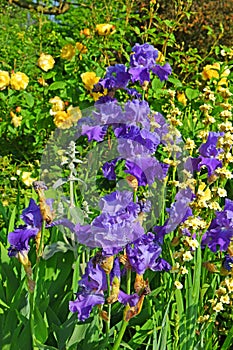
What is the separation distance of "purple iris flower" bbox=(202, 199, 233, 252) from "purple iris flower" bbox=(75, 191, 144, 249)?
1.26 feet

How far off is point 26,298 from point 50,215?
0.47m

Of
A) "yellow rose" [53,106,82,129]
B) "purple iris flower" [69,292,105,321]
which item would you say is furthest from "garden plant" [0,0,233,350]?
"yellow rose" [53,106,82,129]

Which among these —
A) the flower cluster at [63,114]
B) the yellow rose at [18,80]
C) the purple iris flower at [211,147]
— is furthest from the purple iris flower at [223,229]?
the yellow rose at [18,80]

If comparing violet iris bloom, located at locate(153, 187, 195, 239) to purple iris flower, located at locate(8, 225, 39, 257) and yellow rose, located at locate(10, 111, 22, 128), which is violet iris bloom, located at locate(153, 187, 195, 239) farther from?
yellow rose, located at locate(10, 111, 22, 128)

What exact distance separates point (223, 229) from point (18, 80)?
2.31 meters

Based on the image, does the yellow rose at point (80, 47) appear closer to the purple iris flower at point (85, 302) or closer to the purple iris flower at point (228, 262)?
the purple iris flower at point (228, 262)

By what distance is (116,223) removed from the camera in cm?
134

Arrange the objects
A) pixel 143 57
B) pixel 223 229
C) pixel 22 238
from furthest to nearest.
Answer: pixel 143 57 < pixel 223 229 < pixel 22 238

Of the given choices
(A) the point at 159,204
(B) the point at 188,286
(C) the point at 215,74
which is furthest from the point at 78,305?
(C) the point at 215,74

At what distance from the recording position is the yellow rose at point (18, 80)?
3615 millimetres

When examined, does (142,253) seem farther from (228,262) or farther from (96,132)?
(96,132)

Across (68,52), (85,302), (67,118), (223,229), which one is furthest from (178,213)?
(68,52)

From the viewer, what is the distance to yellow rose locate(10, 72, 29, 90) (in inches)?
142

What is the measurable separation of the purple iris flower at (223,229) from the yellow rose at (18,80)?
7.31 feet
